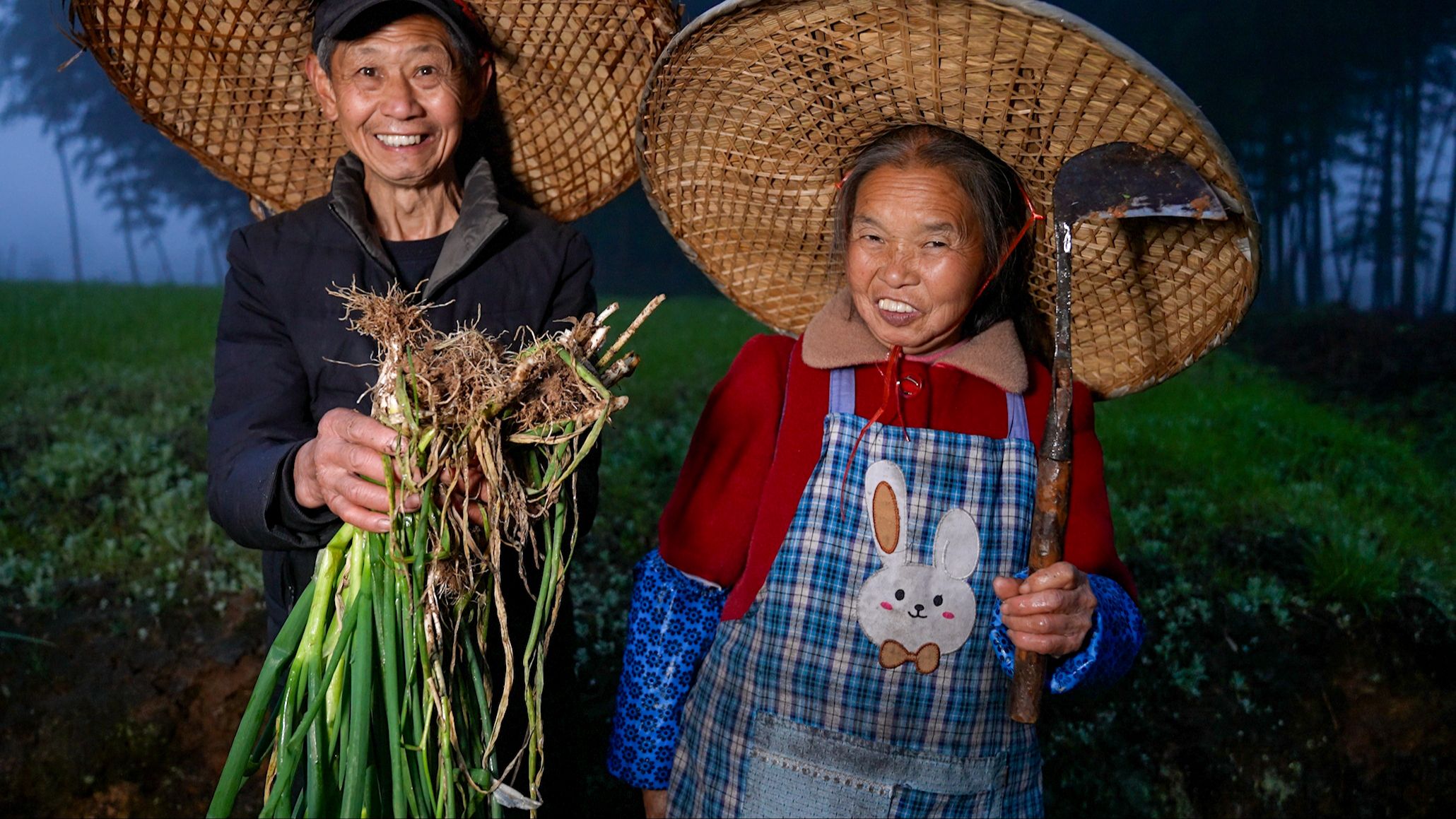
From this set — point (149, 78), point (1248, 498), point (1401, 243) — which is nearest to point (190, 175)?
point (149, 78)

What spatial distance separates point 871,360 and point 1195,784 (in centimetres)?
220

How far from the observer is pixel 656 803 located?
185 centimetres

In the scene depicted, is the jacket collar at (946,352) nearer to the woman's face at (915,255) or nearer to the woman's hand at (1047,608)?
the woman's face at (915,255)

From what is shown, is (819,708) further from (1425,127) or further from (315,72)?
(1425,127)

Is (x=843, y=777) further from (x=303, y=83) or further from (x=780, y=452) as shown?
(x=303, y=83)

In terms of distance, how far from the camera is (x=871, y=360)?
5.62ft

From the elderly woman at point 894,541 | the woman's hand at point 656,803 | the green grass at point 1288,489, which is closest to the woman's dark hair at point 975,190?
the elderly woman at point 894,541

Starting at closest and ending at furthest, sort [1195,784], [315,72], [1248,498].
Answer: [315,72] < [1195,784] < [1248,498]

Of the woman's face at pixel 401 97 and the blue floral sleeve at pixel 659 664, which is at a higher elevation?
the woman's face at pixel 401 97

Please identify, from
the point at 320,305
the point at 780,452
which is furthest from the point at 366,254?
the point at 780,452

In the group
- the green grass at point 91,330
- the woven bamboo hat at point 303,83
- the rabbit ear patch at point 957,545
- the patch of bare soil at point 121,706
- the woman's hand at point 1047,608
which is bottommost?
the patch of bare soil at point 121,706

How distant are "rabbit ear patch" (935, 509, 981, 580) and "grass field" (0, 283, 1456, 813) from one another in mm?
1648

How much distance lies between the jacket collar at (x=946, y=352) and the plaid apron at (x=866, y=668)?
10cm

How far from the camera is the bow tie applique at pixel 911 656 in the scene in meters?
1.65
